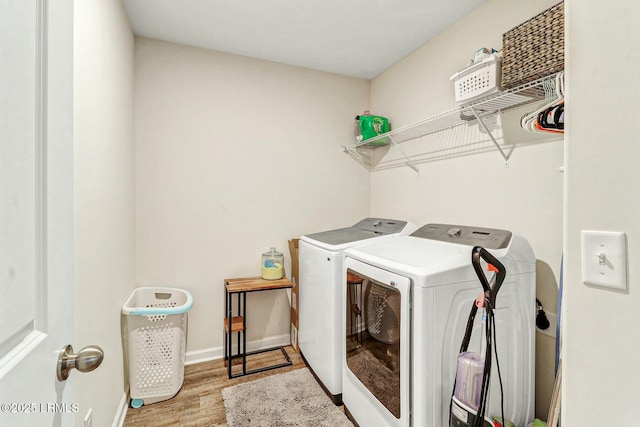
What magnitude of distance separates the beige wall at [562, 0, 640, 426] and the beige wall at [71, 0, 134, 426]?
1.54 meters

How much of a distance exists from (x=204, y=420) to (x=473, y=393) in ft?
4.96

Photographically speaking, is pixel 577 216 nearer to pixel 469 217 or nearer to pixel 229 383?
pixel 469 217

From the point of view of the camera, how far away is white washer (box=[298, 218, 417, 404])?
1.83 metres

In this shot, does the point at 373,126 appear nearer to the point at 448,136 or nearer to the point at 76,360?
the point at 448,136

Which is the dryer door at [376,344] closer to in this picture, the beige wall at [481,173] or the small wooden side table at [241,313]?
the small wooden side table at [241,313]

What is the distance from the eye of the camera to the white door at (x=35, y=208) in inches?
15.9

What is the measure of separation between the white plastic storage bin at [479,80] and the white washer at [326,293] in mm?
926

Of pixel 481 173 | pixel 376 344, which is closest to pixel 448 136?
pixel 481 173

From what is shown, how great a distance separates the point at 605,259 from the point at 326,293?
1.46 m

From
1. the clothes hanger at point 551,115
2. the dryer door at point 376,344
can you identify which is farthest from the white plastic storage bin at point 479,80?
the dryer door at point 376,344

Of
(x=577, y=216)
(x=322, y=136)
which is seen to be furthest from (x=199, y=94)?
(x=577, y=216)

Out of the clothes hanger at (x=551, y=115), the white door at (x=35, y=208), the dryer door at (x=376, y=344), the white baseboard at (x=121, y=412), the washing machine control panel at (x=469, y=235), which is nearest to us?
the white door at (x=35, y=208)

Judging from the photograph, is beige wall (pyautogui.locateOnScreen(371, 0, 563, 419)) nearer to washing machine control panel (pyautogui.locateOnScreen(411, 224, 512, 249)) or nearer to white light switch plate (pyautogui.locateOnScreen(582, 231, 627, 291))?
washing machine control panel (pyautogui.locateOnScreen(411, 224, 512, 249))

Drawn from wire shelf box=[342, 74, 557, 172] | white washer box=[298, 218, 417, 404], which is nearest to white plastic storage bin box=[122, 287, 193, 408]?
white washer box=[298, 218, 417, 404]
